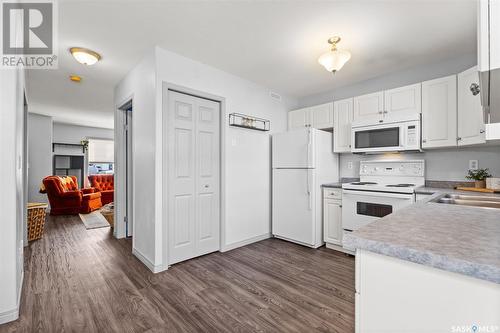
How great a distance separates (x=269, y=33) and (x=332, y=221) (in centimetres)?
248

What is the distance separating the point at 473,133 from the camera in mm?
2338

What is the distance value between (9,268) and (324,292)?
250cm

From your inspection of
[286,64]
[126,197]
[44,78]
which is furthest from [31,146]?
[286,64]

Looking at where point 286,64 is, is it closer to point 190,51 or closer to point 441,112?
point 190,51

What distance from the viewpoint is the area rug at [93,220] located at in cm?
455

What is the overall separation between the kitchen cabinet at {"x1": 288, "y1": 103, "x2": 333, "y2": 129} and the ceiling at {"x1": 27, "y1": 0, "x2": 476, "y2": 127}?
450 millimetres

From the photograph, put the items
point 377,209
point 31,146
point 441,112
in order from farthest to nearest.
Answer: point 31,146, point 377,209, point 441,112

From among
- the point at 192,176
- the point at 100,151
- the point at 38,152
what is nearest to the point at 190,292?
the point at 192,176

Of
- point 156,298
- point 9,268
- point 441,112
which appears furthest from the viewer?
point 441,112

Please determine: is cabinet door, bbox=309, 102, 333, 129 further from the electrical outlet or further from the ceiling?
the electrical outlet

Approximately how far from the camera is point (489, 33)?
23.3 inches

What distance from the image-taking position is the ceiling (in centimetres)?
196

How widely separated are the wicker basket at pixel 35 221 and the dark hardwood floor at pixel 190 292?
1.73ft

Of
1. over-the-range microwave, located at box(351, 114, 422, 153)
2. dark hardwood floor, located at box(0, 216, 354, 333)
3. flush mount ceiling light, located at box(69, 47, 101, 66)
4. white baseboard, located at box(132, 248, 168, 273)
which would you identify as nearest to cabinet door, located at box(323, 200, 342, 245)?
dark hardwood floor, located at box(0, 216, 354, 333)
